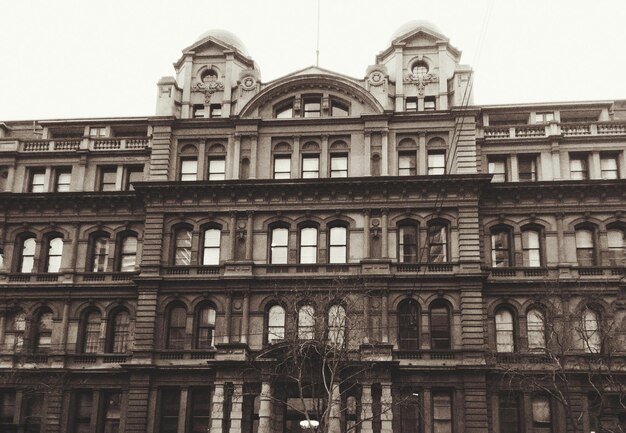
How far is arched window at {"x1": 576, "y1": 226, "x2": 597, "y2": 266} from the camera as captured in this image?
131 ft

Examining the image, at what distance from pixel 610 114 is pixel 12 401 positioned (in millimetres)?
34237

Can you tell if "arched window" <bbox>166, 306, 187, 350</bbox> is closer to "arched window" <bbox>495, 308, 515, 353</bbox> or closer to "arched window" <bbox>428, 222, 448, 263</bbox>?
"arched window" <bbox>428, 222, 448, 263</bbox>

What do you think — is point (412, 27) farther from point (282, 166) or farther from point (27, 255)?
point (27, 255)

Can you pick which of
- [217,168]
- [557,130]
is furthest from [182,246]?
[557,130]

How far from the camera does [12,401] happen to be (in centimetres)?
4038

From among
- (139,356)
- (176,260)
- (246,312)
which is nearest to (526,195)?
(246,312)

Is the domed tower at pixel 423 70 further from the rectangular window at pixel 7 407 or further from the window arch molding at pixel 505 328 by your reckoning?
the rectangular window at pixel 7 407

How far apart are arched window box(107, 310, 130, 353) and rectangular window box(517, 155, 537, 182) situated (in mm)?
21274

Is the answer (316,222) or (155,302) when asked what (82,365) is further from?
(316,222)

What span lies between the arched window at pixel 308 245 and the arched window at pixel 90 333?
10890mm

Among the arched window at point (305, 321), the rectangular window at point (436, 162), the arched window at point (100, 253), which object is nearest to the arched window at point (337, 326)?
the arched window at point (305, 321)

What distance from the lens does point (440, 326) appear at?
A: 3850 cm

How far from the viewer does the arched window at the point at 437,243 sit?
39.5 meters

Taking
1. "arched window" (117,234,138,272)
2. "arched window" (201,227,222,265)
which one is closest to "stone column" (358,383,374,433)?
"arched window" (201,227,222,265)
